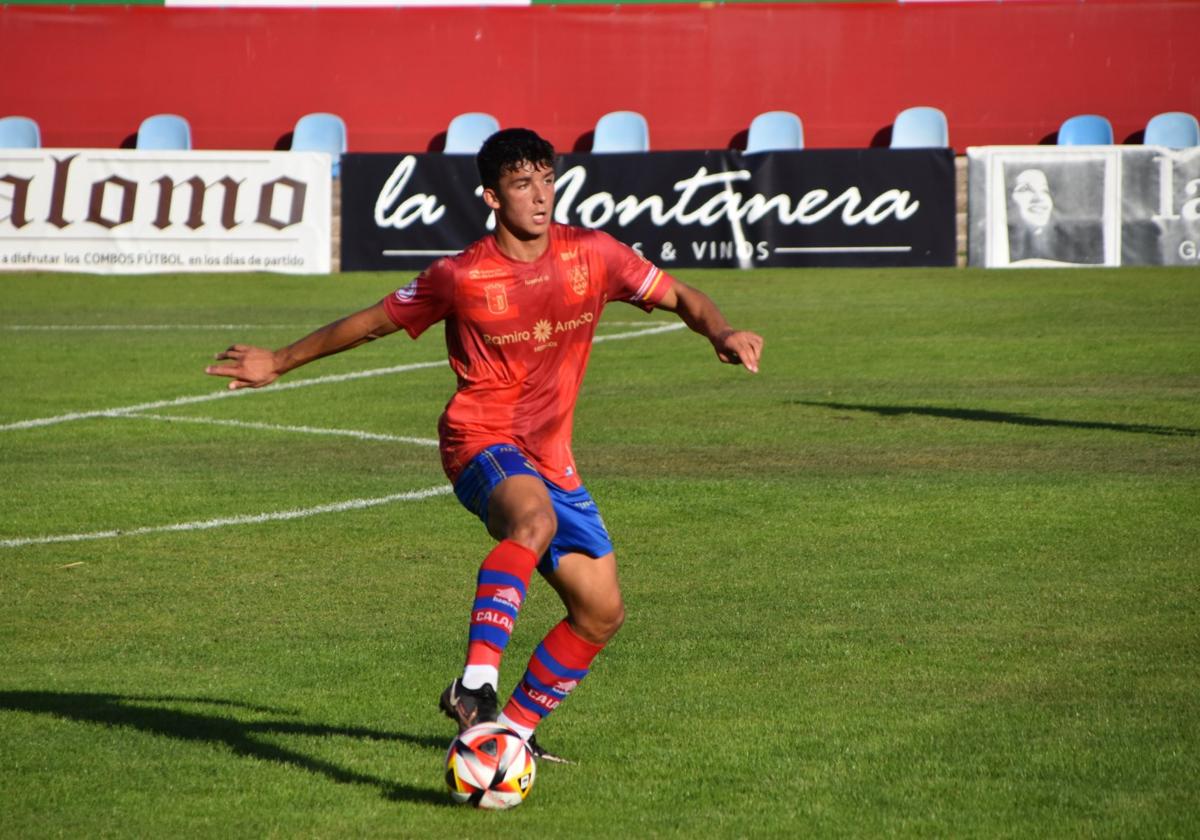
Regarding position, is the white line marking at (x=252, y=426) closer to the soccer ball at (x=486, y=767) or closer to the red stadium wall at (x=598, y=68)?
the soccer ball at (x=486, y=767)

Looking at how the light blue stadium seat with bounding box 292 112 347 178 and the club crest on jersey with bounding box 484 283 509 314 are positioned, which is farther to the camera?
the light blue stadium seat with bounding box 292 112 347 178

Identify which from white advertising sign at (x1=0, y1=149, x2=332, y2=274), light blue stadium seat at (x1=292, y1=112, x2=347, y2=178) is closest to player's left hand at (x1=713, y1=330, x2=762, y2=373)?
white advertising sign at (x1=0, y1=149, x2=332, y2=274)

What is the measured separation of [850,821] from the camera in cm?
512

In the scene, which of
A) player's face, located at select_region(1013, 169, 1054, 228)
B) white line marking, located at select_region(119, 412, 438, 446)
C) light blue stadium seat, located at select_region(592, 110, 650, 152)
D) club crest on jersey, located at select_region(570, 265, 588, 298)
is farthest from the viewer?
light blue stadium seat, located at select_region(592, 110, 650, 152)

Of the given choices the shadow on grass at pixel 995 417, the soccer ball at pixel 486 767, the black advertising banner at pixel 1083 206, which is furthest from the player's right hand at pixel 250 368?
the black advertising banner at pixel 1083 206

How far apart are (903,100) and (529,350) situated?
2610 cm

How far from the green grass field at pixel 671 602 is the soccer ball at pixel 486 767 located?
9cm

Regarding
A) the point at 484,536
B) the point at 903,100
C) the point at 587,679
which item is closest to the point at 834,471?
the point at 484,536

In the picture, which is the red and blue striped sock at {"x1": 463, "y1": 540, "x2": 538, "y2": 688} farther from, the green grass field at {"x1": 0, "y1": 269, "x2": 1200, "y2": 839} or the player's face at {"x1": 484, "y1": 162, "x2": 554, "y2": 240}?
the player's face at {"x1": 484, "y1": 162, "x2": 554, "y2": 240}

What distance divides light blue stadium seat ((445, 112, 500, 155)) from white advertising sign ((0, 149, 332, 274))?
5536 millimetres

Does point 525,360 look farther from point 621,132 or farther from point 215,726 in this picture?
point 621,132

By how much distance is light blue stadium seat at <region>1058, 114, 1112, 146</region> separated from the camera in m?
29.5

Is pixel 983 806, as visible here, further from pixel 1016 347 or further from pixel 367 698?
pixel 1016 347

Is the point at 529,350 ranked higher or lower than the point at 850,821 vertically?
higher
